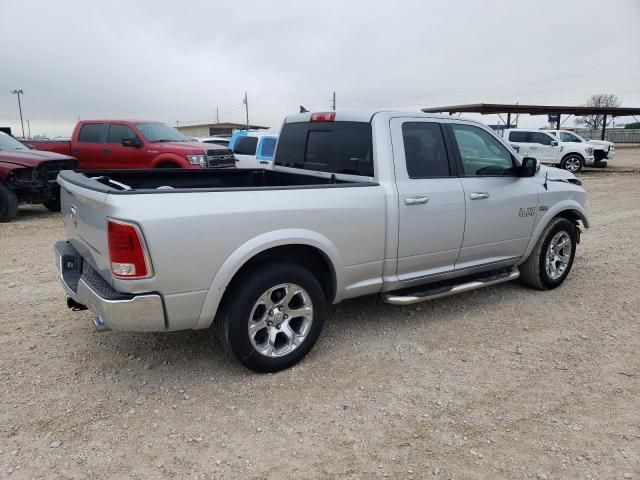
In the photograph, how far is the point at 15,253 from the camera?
6.56m

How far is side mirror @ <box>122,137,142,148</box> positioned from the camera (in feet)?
34.6

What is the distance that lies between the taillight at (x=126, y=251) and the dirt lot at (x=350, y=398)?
3.00 feet

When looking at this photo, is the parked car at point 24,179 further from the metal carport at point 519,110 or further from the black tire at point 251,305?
the metal carport at point 519,110

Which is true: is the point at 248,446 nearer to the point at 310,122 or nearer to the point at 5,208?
the point at 310,122

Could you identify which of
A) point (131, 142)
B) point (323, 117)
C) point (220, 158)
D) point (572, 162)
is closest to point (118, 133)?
point (131, 142)

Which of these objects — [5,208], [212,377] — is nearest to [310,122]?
[212,377]

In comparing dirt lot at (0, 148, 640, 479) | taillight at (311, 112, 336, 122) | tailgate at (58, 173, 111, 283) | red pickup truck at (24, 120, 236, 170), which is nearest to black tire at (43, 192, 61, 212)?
red pickup truck at (24, 120, 236, 170)

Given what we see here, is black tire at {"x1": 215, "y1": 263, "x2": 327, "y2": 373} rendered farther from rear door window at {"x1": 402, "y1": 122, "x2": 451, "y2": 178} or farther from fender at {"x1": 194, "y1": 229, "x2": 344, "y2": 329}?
rear door window at {"x1": 402, "y1": 122, "x2": 451, "y2": 178}

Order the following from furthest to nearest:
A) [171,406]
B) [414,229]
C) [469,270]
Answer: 1. [469,270]
2. [414,229]
3. [171,406]

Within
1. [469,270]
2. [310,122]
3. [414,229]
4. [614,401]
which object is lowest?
[614,401]

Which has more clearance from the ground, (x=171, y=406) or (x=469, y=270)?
(x=469, y=270)

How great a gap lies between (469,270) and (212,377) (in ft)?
8.15

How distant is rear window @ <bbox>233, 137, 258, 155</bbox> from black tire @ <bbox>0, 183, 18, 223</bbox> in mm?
5467

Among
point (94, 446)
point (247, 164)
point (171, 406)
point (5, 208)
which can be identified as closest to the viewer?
point (94, 446)
